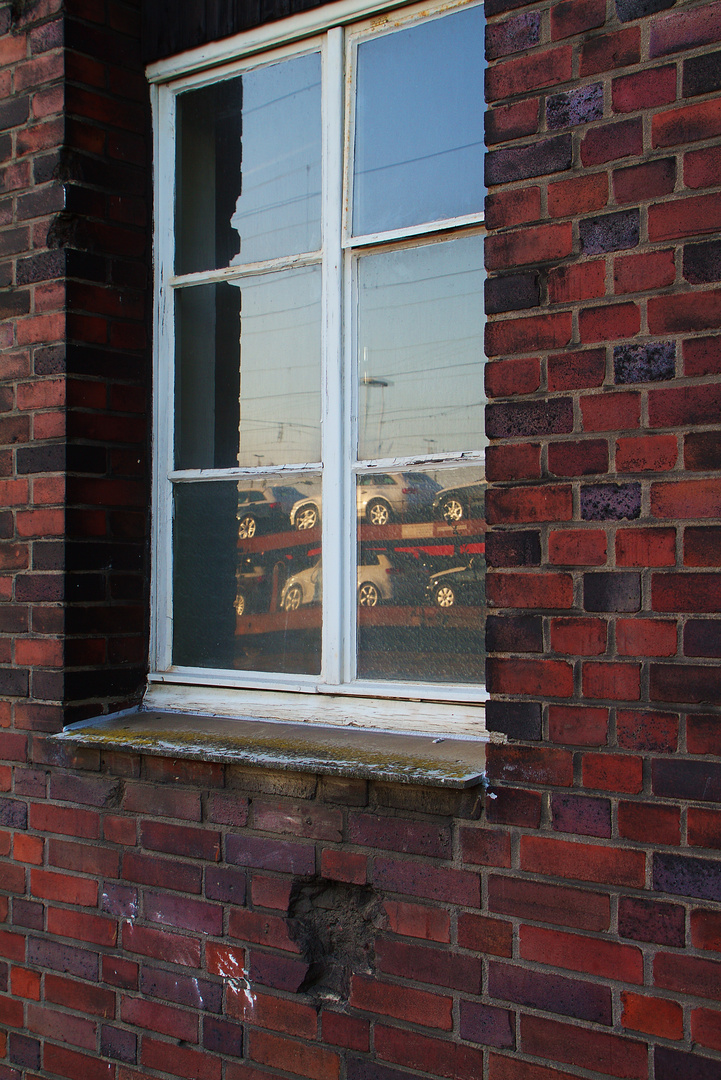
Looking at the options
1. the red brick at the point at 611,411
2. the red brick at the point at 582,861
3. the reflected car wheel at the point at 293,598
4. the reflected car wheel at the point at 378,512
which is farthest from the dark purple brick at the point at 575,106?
the red brick at the point at 582,861

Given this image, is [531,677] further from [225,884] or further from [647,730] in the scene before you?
[225,884]

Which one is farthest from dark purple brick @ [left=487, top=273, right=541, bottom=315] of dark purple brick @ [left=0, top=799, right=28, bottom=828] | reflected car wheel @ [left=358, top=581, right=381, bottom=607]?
dark purple brick @ [left=0, top=799, right=28, bottom=828]

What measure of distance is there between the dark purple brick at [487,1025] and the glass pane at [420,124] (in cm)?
182

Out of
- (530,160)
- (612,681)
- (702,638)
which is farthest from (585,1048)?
(530,160)

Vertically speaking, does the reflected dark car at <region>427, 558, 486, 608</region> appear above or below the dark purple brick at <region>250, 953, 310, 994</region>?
above

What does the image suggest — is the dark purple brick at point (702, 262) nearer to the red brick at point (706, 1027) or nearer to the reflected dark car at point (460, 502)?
the reflected dark car at point (460, 502)

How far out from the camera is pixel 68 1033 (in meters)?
2.46

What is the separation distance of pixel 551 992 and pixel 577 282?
1421 mm

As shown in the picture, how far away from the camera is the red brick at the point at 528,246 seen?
1.83m

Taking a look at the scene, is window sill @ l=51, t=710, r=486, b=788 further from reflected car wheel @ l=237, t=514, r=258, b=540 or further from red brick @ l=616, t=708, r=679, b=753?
reflected car wheel @ l=237, t=514, r=258, b=540

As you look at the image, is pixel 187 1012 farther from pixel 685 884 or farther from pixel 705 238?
pixel 705 238

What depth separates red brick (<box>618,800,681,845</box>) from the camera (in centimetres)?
169

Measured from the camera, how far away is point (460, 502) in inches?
87.5

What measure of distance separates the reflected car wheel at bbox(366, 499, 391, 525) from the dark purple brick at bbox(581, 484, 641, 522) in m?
0.66
